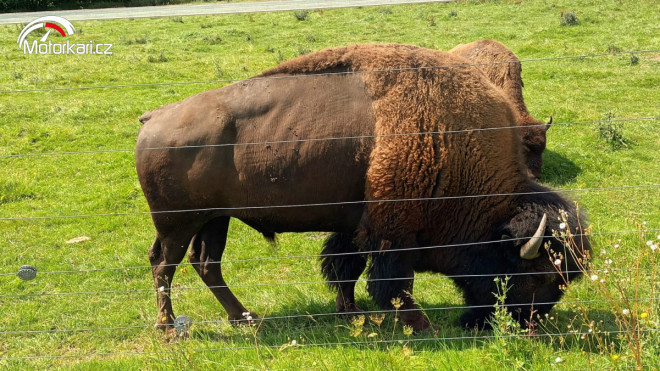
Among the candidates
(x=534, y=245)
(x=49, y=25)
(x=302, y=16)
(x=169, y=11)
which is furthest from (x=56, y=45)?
(x=534, y=245)

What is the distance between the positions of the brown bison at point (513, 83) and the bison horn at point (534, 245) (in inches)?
124

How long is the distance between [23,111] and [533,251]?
12075mm

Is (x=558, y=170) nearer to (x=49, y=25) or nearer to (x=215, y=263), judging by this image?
(x=215, y=263)

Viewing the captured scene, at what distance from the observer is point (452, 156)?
4.93 metres

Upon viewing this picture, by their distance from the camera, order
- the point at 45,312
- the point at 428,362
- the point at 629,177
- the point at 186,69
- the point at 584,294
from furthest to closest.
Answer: the point at 186,69 < the point at 629,177 < the point at 45,312 < the point at 584,294 < the point at 428,362

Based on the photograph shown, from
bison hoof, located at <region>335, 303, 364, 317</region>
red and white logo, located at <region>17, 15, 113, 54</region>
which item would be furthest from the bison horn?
red and white logo, located at <region>17, 15, 113, 54</region>

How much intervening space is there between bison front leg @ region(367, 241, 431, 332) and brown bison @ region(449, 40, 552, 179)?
3328mm

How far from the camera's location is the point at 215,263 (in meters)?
5.62

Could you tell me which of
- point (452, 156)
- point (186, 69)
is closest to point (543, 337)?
point (452, 156)

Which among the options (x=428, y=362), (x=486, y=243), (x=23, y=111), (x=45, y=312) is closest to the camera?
(x=428, y=362)

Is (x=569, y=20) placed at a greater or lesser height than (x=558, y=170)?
greater

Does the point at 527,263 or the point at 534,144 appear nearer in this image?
the point at 527,263

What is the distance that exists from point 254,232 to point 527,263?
4.13m

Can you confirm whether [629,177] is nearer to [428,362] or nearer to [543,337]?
[543,337]
